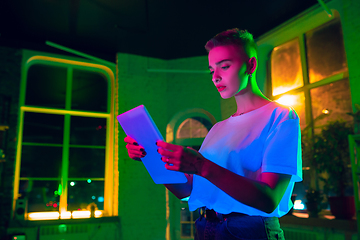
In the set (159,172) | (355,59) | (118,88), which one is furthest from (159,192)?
(159,172)

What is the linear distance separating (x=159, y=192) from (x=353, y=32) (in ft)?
15.1

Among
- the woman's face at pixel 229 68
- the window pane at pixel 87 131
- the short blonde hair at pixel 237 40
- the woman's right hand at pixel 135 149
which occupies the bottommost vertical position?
the woman's right hand at pixel 135 149

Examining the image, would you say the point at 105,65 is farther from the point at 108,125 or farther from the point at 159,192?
the point at 159,192

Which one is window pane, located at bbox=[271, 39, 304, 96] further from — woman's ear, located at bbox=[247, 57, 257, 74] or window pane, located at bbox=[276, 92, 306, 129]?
woman's ear, located at bbox=[247, 57, 257, 74]

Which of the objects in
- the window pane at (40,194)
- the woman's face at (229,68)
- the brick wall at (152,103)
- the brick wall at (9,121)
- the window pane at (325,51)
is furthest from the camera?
the brick wall at (152,103)

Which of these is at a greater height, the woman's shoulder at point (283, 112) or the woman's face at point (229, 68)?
the woman's face at point (229, 68)

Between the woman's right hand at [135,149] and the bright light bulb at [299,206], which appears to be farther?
the bright light bulb at [299,206]

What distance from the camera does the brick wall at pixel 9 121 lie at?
5.23 metres

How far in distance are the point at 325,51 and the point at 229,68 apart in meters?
4.57

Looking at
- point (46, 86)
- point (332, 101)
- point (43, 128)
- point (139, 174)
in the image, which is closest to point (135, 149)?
point (332, 101)

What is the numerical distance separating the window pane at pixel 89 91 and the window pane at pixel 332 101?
14.6ft

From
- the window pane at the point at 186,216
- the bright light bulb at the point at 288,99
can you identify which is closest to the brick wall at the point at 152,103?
the window pane at the point at 186,216

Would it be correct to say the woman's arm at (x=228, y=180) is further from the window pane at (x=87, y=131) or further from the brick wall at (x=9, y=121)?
the window pane at (x=87, y=131)

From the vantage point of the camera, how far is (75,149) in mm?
6312
